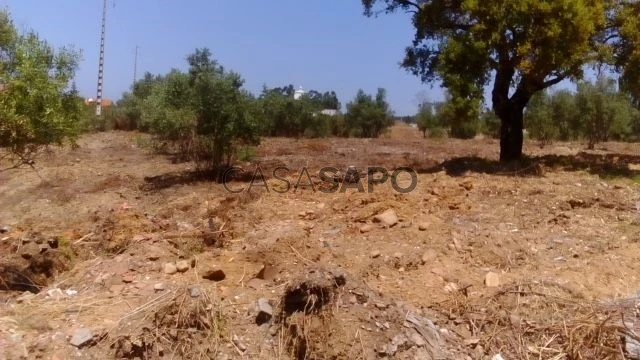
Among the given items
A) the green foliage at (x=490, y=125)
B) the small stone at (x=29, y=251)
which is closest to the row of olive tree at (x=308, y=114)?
the green foliage at (x=490, y=125)

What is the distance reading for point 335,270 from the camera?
235 inches

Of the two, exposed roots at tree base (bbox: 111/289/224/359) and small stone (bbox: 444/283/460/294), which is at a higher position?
small stone (bbox: 444/283/460/294)

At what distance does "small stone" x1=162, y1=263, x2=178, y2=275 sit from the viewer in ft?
21.5

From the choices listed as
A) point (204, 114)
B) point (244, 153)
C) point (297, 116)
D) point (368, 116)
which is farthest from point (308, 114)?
point (204, 114)

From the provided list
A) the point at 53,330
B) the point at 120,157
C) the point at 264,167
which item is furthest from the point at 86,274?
the point at 120,157

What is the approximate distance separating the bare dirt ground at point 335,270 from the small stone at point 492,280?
1 cm

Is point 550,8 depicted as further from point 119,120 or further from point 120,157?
point 119,120

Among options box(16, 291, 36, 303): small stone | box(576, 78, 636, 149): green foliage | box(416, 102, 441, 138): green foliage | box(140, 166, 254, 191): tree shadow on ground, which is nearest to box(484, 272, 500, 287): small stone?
box(16, 291, 36, 303): small stone

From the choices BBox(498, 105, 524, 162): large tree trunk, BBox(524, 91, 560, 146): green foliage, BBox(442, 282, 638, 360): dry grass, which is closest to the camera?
BBox(442, 282, 638, 360): dry grass

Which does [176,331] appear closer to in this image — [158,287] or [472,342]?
[158,287]

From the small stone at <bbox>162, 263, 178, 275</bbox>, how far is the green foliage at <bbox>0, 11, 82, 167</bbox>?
1.85m

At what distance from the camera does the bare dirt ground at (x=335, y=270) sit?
17.7 feet

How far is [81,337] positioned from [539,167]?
27.8 ft

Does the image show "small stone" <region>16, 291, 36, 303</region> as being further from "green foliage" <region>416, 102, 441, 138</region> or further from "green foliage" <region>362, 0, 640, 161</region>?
"green foliage" <region>416, 102, 441, 138</region>
